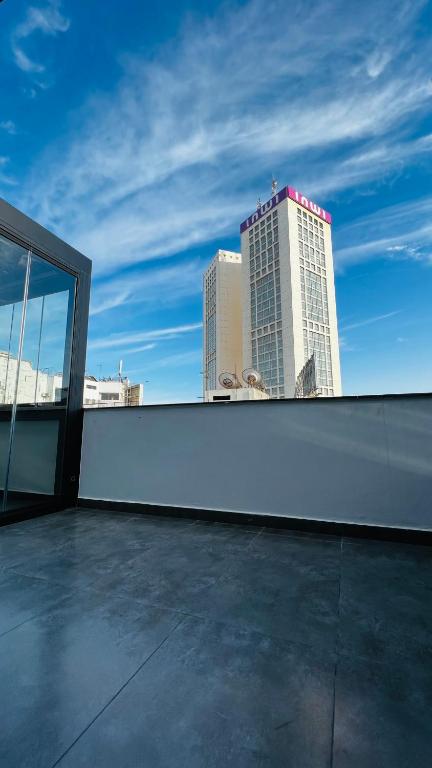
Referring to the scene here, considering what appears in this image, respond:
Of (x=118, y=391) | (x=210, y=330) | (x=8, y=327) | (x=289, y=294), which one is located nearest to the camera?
(x=8, y=327)

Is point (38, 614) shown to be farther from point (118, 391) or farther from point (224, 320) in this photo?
point (224, 320)

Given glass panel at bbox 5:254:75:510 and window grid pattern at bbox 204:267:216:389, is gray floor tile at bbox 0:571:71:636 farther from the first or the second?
window grid pattern at bbox 204:267:216:389

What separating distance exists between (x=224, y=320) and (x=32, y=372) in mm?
38508

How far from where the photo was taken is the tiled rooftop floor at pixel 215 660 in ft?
2.39

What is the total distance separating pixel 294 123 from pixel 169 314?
1482 cm

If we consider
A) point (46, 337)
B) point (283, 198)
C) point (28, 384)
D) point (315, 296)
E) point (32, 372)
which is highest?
point (283, 198)

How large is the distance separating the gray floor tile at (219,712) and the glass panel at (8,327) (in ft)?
8.89

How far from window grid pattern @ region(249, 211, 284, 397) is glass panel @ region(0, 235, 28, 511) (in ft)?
97.3

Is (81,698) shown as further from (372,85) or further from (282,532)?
(372,85)

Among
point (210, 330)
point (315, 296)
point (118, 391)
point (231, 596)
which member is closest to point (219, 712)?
point (231, 596)

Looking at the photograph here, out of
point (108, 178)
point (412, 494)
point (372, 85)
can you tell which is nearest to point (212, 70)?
point (108, 178)

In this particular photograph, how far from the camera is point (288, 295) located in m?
31.7

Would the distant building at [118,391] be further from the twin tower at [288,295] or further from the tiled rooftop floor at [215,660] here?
the tiled rooftop floor at [215,660]

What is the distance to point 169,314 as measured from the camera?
22953 mm
